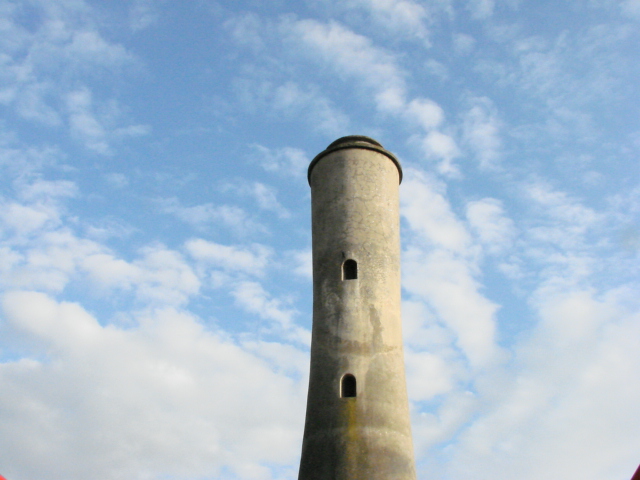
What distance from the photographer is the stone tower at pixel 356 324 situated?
14.0 meters

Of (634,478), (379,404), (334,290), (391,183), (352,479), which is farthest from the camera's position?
(391,183)

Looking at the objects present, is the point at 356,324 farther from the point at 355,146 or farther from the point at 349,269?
the point at 355,146

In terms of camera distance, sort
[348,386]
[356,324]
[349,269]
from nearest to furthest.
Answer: [348,386] < [356,324] < [349,269]

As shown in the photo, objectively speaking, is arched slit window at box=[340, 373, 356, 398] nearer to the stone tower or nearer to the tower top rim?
the stone tower

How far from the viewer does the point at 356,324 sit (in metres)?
15.1

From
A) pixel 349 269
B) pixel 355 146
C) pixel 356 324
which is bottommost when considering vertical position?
pixel 356 324

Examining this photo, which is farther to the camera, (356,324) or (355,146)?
(355,146)

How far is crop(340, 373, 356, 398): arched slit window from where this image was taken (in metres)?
14.6

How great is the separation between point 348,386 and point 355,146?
6.09m

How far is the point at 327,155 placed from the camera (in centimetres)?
1739

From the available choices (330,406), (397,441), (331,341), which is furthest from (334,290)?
(397,441)

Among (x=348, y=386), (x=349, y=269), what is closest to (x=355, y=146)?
(x=349, y=269)

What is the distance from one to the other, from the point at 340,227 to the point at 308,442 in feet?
16.5

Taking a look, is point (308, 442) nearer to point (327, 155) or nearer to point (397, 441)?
point (397, 441)
